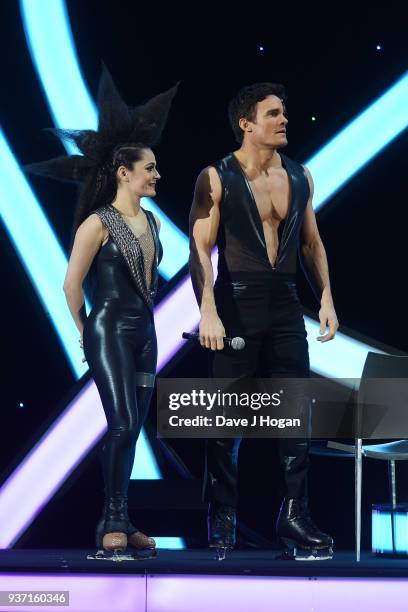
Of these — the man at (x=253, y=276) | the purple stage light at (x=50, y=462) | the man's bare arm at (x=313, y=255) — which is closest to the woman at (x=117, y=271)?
the man at (x=253, y=276)

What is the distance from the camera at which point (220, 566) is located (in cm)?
354

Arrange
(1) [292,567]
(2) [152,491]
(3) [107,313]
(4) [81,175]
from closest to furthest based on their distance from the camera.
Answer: (1) [292,567] → (3) [107,313] → (4) [81,175] → (2) [152,491]

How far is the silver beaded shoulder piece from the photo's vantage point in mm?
3840

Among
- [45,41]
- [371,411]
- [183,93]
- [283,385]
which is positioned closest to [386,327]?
[371,411]

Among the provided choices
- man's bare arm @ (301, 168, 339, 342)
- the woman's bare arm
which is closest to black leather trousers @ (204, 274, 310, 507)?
man's bare arm @ (301, 168, 339, 342)

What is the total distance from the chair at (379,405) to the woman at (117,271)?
2.83 ft

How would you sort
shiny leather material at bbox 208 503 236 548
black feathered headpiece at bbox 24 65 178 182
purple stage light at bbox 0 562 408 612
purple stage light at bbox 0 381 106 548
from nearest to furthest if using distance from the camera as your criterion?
purple stage light at bbox 0 562 408 612
shiny leather material at bbox 208 503 236 548
black feathered headpiece at bbox 24 65 178 182
purple stage light at bbox 0 381 106 548

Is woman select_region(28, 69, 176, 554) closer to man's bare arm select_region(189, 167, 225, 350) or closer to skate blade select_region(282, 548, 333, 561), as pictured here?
man's bare arm select_region(189, 167, 225, 350)

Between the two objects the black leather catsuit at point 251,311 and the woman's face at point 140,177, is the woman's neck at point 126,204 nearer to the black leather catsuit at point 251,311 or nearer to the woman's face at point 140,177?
the woman's face at point 140,177

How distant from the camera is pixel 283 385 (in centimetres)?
388

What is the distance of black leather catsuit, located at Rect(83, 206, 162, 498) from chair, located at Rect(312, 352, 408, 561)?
0.87 meters

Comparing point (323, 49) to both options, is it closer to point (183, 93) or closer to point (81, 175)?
point (183, 93)

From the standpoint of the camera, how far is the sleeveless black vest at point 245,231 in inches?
153

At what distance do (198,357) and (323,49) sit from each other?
61.3 inches
